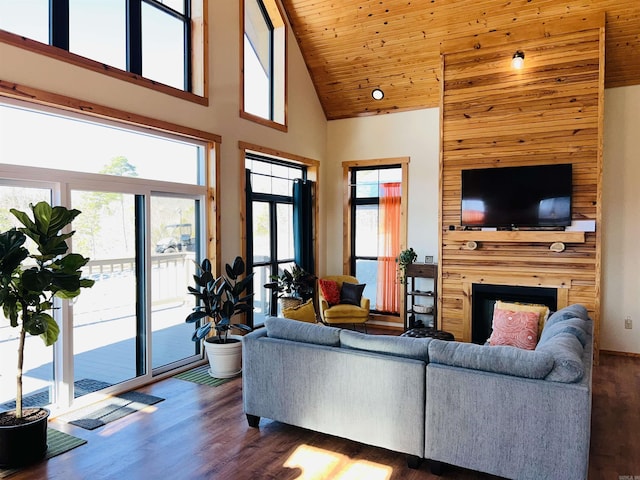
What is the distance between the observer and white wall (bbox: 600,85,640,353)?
5.52m

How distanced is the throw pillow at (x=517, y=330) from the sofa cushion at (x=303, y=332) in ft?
5.48

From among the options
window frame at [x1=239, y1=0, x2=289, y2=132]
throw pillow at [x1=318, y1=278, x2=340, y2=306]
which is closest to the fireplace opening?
throw pillow at [x1=318, y1=278, x2=340, y2=306]

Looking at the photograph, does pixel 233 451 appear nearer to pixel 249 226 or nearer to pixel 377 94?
pixel 249 226

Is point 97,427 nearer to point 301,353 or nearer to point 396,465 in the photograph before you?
point 301,353

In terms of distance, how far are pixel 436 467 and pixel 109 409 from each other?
2662 mm

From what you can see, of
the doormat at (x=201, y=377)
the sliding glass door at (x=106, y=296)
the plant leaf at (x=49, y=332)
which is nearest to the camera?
the plant leaf at (x=49, y=332)

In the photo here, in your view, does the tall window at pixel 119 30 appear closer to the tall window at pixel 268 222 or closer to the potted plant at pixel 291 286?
the tall window at pixel 268 222

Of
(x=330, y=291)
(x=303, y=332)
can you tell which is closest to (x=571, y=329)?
(x=303, y=332)

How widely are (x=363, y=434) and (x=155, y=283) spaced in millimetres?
2594

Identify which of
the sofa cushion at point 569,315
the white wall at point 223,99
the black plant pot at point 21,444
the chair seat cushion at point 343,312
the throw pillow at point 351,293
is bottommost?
the black plant pot at point 21,444

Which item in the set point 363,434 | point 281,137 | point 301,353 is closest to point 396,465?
point 363,434

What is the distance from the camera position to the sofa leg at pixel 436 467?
2.88m

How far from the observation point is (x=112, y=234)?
4.16 metres

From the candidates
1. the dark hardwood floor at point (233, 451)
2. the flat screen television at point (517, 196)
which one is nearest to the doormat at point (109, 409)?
the dark hardwood floor at point (233, 451)
